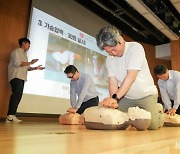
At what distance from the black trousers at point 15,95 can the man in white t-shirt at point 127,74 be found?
4.65ft

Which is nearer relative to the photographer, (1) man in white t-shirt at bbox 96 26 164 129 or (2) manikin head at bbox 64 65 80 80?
(1) man in white t-shirt at bbox 96 26 164 129

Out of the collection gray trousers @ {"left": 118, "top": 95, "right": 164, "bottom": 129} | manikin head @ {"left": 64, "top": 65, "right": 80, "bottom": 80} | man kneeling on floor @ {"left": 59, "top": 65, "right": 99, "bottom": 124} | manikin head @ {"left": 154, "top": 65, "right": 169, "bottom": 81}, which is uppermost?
manikin head @ {"left": 154, "top": 65, "right": 169, "bottom": 81}

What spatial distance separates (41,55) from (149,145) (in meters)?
2.82

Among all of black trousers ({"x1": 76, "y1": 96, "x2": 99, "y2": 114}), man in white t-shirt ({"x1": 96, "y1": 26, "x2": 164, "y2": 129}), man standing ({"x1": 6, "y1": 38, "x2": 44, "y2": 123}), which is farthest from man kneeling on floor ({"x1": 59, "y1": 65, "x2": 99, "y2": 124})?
man in white t-shirt ({"x1": 96, "y1": 26, "x2": 164, "y2": 129})

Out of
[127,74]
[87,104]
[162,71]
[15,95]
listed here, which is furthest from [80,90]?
[127,74]

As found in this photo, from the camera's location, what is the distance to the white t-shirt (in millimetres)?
1532

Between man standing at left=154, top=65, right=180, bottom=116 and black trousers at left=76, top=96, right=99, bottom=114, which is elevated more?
man standing at left=154, top=65, right=180, bottom=116

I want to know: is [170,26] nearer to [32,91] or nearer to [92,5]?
[92,5]

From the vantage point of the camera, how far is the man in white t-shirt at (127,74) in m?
1.45

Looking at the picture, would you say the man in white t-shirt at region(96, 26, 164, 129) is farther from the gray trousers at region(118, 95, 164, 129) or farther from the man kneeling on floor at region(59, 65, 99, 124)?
the man kneeling on floor at region(59, 65, 99, 124)

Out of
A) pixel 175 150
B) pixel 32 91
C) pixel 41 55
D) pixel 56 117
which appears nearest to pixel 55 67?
pixel 41 55

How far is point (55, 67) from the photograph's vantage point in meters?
3.39

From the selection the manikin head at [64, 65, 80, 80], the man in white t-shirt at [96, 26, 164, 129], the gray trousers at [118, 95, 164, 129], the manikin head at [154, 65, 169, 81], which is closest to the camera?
the man in white t-shirt at [96, 26, 164, 129]

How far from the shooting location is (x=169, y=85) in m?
2.78
